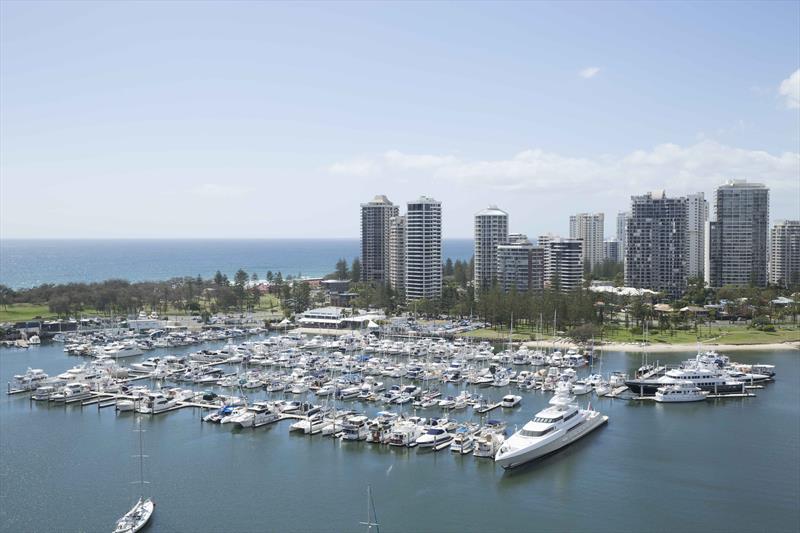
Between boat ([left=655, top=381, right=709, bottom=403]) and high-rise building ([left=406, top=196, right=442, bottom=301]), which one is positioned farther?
high-rise building ([left=406, top=196, right=442, bottom=301])

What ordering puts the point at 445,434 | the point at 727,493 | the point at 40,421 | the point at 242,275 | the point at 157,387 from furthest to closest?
the point at 242,275 < the point at 157,387 < the point at 40,421 < the point at 445,434 < the point at 727,493

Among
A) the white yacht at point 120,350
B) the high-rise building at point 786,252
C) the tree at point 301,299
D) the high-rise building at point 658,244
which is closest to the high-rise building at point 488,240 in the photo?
the high-rise building at point 658,244

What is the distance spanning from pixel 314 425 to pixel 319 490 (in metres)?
6.83

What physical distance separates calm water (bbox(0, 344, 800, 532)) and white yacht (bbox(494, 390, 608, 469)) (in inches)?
19.9

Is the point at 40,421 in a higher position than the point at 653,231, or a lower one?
lower

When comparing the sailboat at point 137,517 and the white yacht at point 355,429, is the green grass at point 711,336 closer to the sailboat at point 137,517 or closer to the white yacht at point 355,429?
the white yacht at point 355,429

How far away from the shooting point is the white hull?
26686 millimetres

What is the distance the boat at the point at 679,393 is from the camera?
3775cm

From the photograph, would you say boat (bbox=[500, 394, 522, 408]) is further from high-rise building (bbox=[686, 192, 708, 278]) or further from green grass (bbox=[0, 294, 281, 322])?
high-rise building (bbox=[686, 192, 708, 278])

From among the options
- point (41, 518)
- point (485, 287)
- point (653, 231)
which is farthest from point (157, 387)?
point (653, 231)

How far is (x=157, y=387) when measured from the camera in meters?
40.8

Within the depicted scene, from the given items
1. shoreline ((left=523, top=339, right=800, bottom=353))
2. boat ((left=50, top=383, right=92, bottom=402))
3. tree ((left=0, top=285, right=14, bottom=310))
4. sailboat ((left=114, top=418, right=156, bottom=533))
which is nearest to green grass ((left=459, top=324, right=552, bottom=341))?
shoreline ((left=523, top=339, right=800, bottom=353))

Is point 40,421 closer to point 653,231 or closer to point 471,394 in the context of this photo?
point 471,394

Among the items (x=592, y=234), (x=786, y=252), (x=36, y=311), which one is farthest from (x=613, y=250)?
(x=36, y=311)
